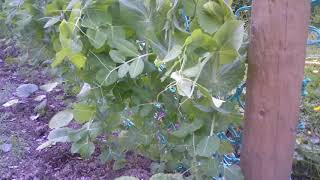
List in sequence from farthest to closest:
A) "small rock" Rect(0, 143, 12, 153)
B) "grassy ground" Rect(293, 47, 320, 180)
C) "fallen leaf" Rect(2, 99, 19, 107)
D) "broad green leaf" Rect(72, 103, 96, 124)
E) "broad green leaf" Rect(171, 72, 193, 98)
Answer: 1. "fallen leaf" Rect(2, 99, 19, 107)
2. "small rock" Rect(0, 143, 12, 153)
3. "grassy ground" Rect(293, 47, 320, 180)
4. "broad green leaf" Rect(72, 103, 96, 124)
5. "broad green leaf" Rect(171, 72, 193, 98)

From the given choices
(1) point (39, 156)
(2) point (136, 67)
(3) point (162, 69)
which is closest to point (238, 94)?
(3) point (162, 69)

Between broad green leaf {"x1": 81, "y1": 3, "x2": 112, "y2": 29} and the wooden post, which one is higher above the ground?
broad green leaf {"x1": 81, "y1": 3, "x2": 112, "y2": 29}

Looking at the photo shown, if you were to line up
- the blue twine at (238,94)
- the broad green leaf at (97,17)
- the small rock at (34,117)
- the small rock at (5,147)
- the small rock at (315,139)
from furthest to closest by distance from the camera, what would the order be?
the small rock at (34,117) < the small rock at (5,147) < the small rock at (315,139) < the blue twine at (238,94) < the broad green leaf at (97,17)

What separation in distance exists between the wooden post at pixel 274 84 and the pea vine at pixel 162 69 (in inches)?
2.4

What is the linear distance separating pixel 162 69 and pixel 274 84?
0.45 m

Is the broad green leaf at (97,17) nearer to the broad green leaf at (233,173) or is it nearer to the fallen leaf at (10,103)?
the broad green leaf at (233,173)

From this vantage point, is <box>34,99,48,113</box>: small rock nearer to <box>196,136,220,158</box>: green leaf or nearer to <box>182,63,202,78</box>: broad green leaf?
<box>196,136,220,158</box>: green leaf

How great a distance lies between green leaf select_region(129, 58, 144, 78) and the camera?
140 centimetres

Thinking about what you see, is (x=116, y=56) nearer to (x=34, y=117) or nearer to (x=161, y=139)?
(x=161, y=139)

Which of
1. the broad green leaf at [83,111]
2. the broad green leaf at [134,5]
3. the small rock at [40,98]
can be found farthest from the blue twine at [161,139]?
the small rock at [40,98]

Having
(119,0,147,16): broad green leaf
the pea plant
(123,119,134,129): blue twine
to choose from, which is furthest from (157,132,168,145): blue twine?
(119,0,147,16): broad green leaf

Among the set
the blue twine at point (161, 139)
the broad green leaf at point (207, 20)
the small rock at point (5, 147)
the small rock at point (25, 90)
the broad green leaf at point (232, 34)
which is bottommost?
the small rock at point (5, 147)

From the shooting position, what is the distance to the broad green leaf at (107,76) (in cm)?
154

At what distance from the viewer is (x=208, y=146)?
4.49 ft
